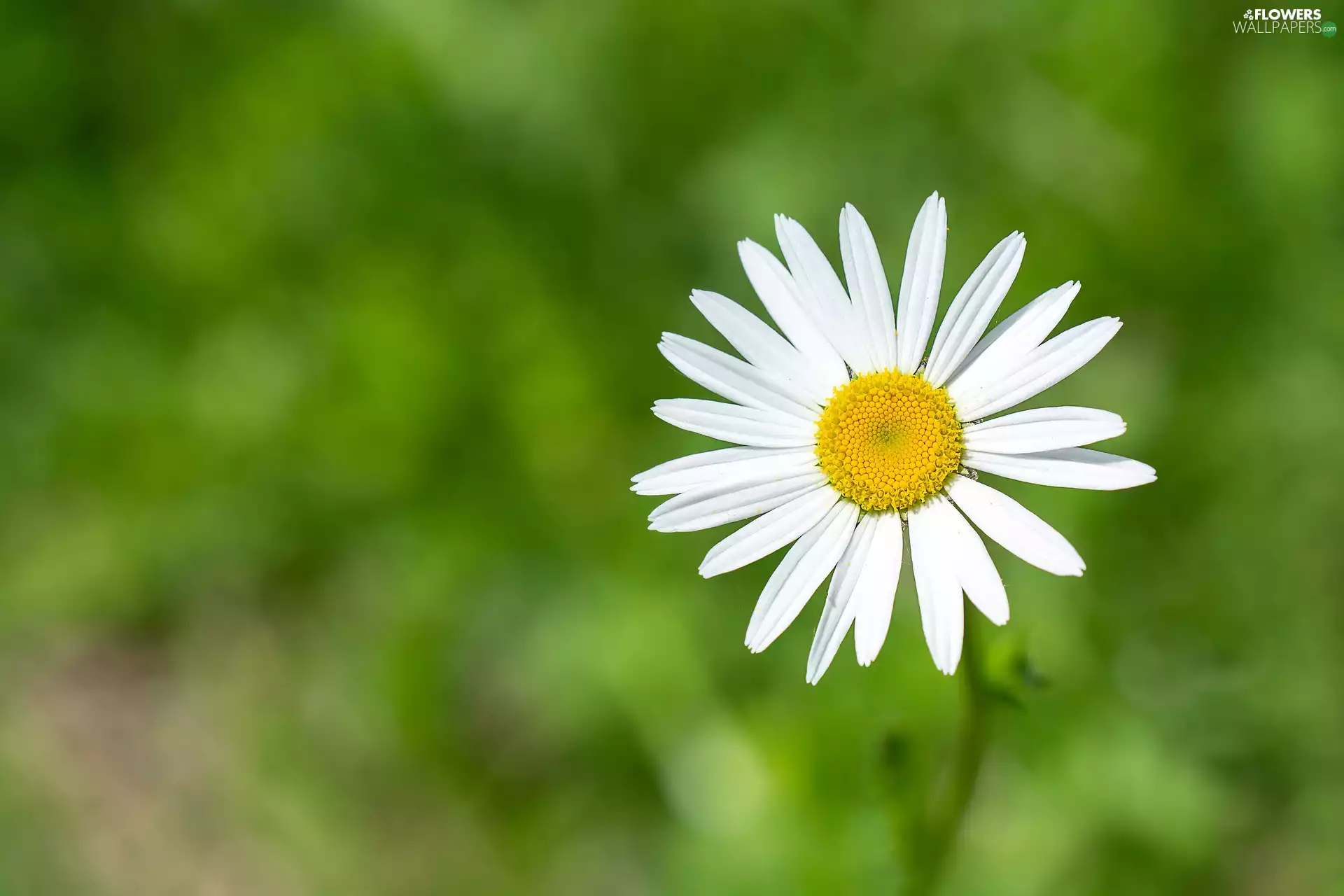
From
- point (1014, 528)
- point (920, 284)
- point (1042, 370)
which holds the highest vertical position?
point (920, 284)

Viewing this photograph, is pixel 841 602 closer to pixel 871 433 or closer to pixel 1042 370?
pixel 871 433

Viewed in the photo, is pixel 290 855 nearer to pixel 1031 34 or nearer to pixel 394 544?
pixel 394 544

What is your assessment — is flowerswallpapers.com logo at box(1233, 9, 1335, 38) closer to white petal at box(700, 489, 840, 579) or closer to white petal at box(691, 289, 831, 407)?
white petal at box(691, 289, 831, 407)

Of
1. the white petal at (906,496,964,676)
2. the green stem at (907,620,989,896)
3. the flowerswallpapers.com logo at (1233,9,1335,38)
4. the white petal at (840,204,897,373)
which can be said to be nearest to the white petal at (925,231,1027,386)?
the white petal at (840,204,897,373)

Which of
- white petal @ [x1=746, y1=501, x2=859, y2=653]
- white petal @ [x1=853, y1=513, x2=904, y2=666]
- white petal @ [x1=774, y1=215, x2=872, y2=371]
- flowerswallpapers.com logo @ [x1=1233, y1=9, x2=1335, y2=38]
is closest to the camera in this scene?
white petal @ [x1=853, y1=513, x2=904, y2=666]

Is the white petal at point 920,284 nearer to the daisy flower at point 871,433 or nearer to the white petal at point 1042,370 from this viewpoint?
the daisy flower at point 871,433

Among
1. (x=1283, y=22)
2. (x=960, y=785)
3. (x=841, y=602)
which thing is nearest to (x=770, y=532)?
(x=841, y=602)
